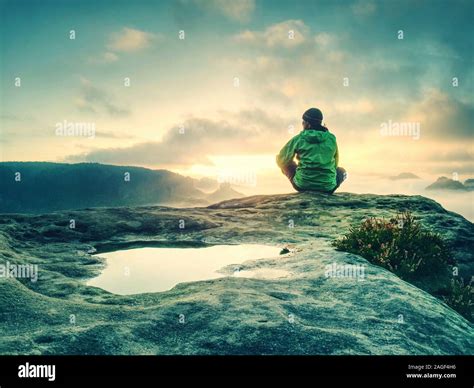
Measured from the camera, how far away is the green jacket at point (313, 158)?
11531 millimetres

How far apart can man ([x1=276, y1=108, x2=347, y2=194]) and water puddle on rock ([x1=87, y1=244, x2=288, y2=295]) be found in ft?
15.2

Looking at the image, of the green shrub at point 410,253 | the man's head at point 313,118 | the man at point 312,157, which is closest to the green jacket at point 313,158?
the man at point 312,157

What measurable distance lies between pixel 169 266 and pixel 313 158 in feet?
20.8

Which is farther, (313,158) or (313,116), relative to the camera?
(313,116)

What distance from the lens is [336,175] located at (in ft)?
40.9

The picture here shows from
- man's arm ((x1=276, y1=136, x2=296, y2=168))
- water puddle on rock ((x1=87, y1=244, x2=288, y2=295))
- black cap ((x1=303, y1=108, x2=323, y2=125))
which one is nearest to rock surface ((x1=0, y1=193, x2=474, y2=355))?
water puddle on rock ((x1=87, y1=244, x2=288, y2=295))

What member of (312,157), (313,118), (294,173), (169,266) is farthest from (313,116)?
(169,266)

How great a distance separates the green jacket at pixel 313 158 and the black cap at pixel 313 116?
0.25 meters

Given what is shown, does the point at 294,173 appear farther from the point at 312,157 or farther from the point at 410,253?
the point at 410,253

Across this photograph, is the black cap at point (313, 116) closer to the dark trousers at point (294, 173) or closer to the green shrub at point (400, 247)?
the dark trousers at point (294, 173)

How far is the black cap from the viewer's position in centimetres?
1160

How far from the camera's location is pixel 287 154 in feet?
39.2

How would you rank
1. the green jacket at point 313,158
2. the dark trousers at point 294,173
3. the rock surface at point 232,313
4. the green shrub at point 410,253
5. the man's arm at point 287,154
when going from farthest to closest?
the dark trousers at point 294,173 < the man's arm at point 287,154 < the green jacket at point 313,158 < the green shrub at point 410,253 < the rock surface at point 232,313

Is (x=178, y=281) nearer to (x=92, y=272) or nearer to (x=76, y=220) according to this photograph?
(x=92, y=272)
